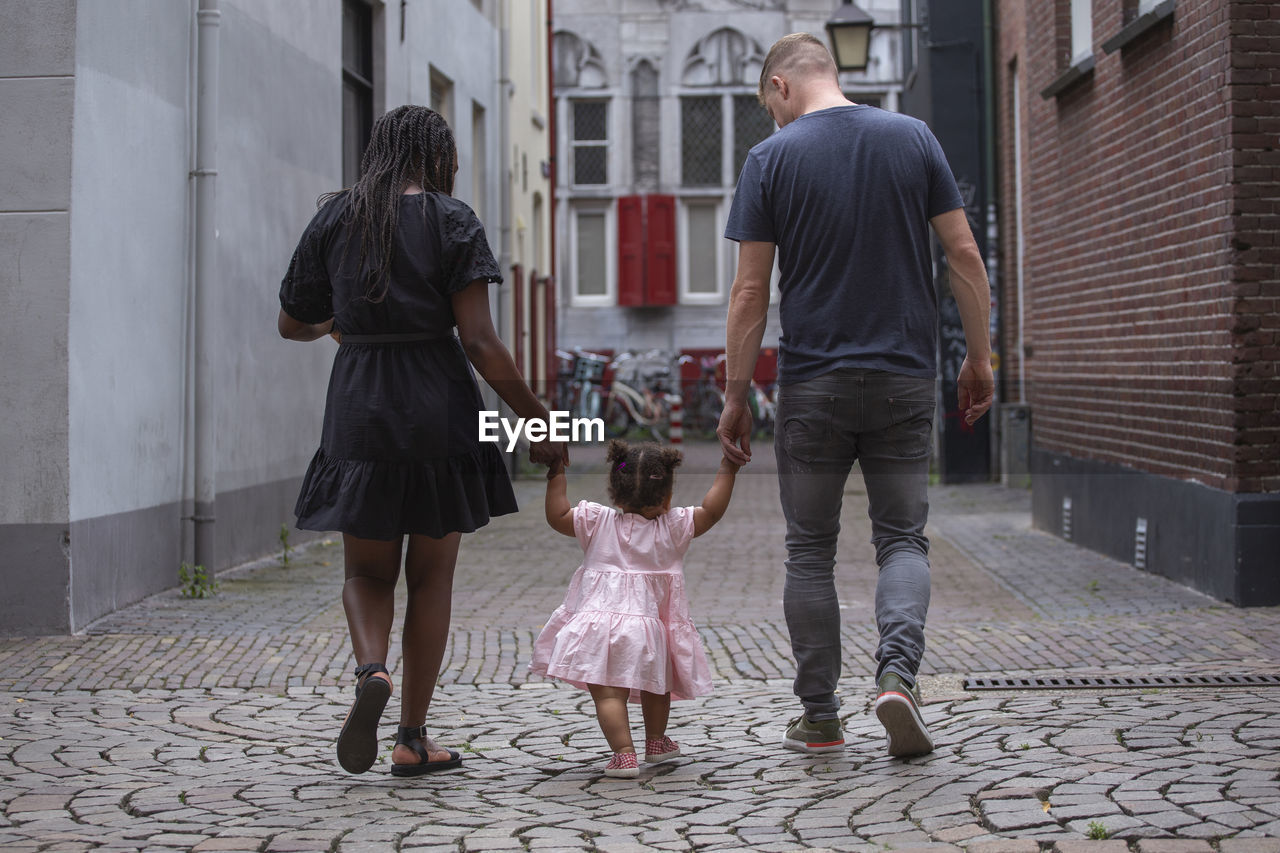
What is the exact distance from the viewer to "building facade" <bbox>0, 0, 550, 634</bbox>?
262 inches

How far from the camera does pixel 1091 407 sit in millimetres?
9789

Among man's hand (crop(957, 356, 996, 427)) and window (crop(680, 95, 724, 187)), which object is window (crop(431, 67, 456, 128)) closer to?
man's hand (crop(957, 356, 996, 427))

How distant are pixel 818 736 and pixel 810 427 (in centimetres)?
87

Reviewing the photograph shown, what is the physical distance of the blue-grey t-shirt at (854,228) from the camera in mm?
4281

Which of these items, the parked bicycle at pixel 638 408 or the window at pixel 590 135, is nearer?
the parked bicycle at pixel 638 408

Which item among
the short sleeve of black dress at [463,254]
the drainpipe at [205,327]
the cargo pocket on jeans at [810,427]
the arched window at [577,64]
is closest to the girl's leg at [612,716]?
the cargo pocket on jeans at [810,427]

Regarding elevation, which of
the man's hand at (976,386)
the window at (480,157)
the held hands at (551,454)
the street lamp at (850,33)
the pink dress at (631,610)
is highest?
the street lamp at (850,33)

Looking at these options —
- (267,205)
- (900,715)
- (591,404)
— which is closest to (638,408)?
(591,404)

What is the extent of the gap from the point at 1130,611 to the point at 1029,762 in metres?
3.44

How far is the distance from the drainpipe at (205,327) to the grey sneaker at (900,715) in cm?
488

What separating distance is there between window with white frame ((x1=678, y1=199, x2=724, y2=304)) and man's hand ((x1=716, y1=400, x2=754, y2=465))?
84.9 feet

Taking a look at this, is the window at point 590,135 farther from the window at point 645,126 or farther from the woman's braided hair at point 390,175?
the woman's braided hair at point 390,175

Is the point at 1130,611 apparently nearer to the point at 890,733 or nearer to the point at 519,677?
the point at 519,677

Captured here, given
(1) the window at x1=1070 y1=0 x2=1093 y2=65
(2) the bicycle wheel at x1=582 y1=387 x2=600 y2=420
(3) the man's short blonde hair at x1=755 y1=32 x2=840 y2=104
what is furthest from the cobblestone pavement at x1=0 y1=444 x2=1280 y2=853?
(2) the bicycle wheel at x1=582 y1=387 x2=600 y2=420
